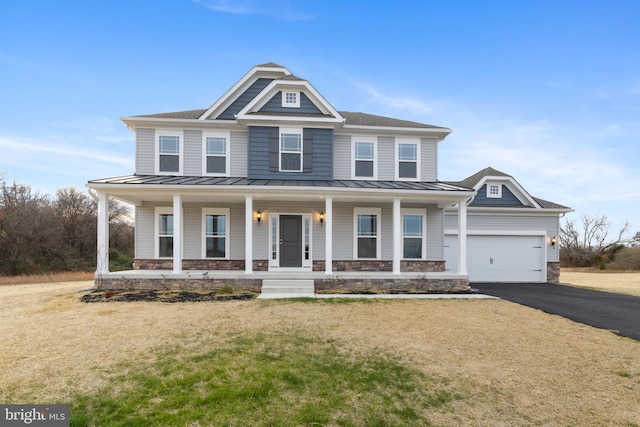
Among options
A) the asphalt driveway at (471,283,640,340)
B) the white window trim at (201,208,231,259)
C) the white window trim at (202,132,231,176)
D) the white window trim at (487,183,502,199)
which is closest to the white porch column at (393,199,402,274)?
the asphalt driveway at (471,283,640,340)

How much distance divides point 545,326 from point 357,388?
5.14 meters

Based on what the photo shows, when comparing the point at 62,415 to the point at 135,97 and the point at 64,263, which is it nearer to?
the point at 135,97

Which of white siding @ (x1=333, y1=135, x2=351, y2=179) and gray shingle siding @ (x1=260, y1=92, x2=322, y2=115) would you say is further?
white siding @ (x1=333, y1=135, x2=351, y2=179)

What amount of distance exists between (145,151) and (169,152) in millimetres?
907

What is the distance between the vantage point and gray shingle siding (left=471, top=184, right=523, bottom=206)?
13.5m

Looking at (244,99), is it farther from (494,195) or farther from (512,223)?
(512,223)

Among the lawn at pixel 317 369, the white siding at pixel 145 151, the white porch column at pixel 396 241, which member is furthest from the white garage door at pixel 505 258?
the white siding at pixel 145 151

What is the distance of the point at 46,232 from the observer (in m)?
17.7

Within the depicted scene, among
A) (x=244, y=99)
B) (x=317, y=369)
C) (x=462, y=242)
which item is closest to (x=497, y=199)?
(x=462, y=242)

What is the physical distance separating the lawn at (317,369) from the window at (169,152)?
6.07 m

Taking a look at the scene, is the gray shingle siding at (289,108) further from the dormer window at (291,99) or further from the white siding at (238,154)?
the white siding at (238,154)

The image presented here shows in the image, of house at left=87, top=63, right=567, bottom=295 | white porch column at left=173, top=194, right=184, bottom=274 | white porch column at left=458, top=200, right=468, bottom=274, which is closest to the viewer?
white porch column at left=173, top=194, right=184, bottom=274

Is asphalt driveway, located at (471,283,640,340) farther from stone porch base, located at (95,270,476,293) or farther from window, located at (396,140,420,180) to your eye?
window, located at (396,140,420,180)

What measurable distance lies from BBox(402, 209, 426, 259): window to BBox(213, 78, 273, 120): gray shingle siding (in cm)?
785
